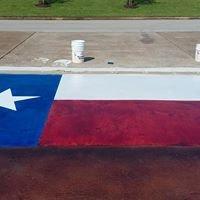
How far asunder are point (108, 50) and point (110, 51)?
19cm

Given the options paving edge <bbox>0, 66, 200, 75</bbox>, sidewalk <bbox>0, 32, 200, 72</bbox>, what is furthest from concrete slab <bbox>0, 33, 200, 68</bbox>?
paving edge <bbox>0, 66, 200, 75</bbox>

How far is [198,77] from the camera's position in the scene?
12812 mm

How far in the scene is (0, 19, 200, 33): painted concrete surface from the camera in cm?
2214

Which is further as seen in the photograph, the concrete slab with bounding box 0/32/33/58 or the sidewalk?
the concrete slab with bounding box 0/32/33/58

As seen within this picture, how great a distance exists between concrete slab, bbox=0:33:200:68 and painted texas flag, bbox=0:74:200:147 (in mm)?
1502

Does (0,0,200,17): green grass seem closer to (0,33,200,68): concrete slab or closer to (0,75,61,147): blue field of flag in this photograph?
(0,33,200,68): concrete slab

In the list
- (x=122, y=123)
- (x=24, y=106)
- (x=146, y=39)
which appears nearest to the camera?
(x=122, y=123)

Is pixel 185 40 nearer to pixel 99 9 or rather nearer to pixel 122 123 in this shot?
pixel 122 123

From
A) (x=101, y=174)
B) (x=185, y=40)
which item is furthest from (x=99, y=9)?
(x=101, y=174)

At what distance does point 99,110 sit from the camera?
9.83m

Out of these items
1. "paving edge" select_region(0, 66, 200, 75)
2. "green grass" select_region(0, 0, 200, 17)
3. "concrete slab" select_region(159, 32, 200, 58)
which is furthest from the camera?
"green grass" select_region(0, 0, 200, 17)

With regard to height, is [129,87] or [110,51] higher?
[110,51]

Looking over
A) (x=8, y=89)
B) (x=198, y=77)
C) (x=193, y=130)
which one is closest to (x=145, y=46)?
(x=198, y=77)

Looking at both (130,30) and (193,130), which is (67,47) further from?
(193,130)
